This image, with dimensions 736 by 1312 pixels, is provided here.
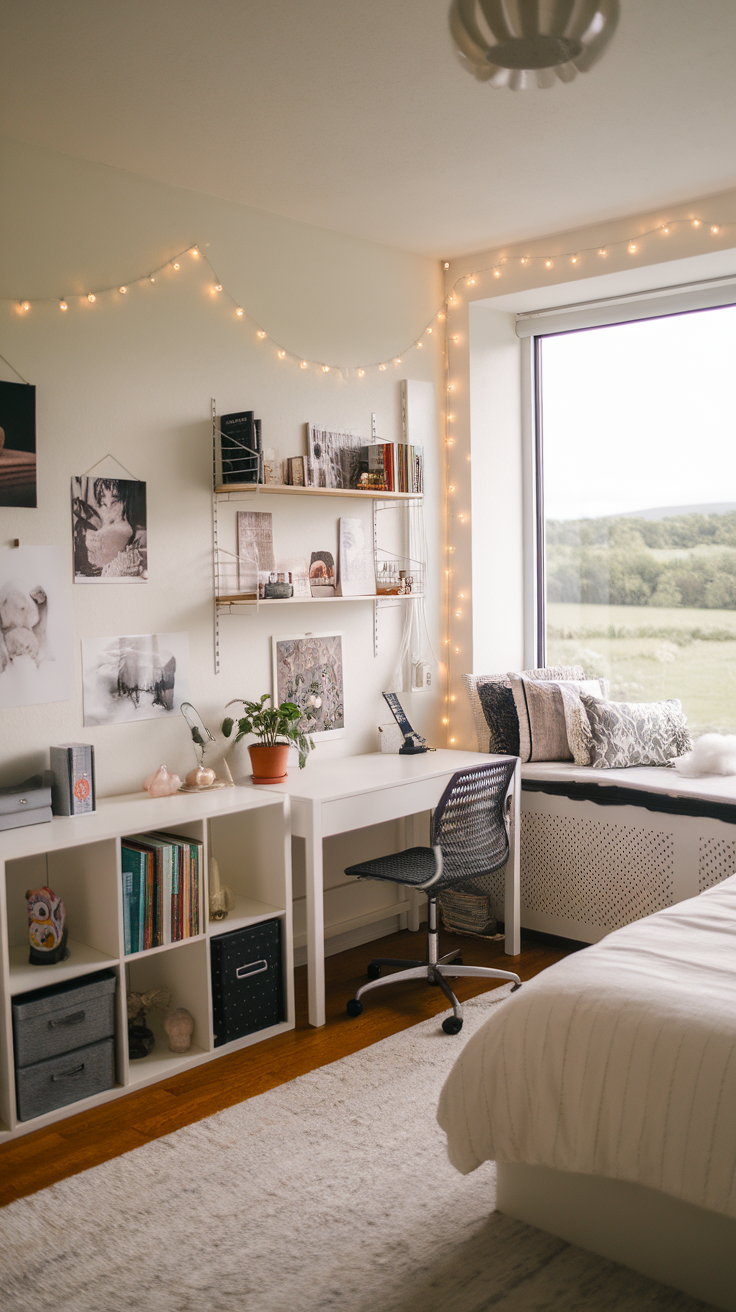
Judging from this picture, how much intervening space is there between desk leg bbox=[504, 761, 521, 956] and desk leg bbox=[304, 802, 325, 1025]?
942 mm

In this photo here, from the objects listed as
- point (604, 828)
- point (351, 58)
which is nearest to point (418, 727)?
point (604, 828)

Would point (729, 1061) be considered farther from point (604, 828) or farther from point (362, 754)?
point (362, 754)

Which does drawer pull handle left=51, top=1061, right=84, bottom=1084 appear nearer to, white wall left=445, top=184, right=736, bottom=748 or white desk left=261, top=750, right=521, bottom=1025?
white desk left=261, top=750, right=521, bottom=1025

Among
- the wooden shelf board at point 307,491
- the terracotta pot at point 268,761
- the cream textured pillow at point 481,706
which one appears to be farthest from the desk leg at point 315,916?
the cream textured pillow at point 481,706

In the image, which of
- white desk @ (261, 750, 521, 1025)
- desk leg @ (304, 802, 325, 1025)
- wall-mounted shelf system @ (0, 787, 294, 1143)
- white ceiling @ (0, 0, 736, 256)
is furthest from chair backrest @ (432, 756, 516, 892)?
white ceiling @ (0, 0, 736, 256)

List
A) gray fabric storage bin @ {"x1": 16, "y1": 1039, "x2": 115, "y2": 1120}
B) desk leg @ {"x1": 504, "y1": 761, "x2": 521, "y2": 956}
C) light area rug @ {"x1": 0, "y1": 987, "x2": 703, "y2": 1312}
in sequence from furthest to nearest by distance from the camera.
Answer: desk leg @ {"x1": 504, "y1": 761, "x2": 521, "y2": 956} < gray fabric storage bin @ {"x1": 16, "y1": 1039, "x2": 115, "y2": 1120} < light area rug @ {"x1": 0, "y1": 987, "x2": 703, "y2": 1312}

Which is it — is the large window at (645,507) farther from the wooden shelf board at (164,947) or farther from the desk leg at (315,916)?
the wooden shelf board at (164,947)

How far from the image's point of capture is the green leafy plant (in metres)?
3.44

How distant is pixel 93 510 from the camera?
3.15m

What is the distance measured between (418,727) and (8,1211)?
2.51m

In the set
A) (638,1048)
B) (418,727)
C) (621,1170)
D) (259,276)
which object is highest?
(259,276)

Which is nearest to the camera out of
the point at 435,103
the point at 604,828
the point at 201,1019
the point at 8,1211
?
the point at 8,1211

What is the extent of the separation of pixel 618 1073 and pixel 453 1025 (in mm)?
1331

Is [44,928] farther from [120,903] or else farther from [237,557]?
[237,557]
